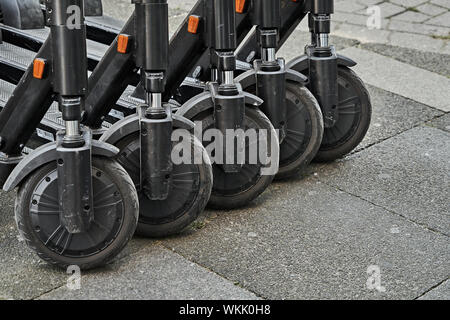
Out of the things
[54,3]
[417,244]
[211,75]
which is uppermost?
[54,3]

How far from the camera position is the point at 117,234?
3773 millimetres

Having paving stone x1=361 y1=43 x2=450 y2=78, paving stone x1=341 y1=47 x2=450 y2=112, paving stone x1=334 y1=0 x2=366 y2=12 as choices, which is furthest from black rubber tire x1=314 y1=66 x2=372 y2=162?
paving stone x1=334 y1=0 x2=366 y2=12

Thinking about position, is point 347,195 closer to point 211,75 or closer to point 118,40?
point 211,75

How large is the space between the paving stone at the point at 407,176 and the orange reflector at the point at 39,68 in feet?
5.25

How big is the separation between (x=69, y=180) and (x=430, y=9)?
14.8ft

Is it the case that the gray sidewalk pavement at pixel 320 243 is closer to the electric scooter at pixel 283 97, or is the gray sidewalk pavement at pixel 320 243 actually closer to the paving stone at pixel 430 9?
the electric scooter at pixel 283 97

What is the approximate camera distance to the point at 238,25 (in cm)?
448

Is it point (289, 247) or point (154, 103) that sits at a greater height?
point (154, 103)

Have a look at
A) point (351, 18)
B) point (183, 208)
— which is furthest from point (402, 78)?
point (183, 208)

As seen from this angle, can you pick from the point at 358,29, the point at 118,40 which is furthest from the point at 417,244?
the point at 358,29

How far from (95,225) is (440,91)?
303 centimetres

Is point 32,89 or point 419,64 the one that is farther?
point 419,64

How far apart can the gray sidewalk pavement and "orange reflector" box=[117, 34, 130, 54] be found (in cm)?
79

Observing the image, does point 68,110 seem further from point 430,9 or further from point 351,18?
point 430,9
